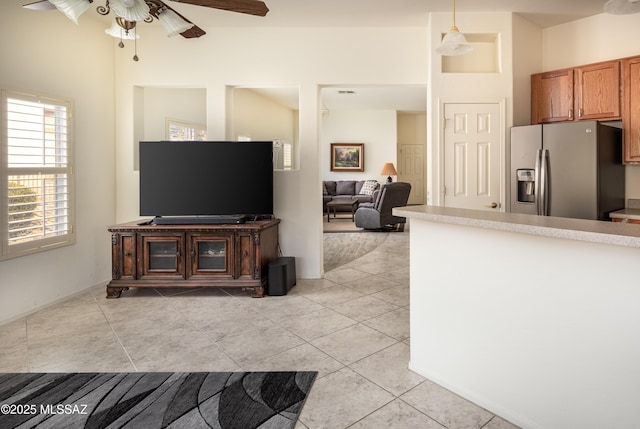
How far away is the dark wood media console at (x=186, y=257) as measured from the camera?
367 centimetres

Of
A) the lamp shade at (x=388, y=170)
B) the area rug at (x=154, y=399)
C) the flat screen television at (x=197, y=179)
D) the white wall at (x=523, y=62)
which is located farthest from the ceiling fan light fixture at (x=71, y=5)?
the lamp shade at (x=388, y=170)

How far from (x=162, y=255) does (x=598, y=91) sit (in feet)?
15.3

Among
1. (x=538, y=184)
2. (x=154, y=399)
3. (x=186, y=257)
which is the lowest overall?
(x=154, y=399)

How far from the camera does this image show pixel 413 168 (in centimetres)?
1070

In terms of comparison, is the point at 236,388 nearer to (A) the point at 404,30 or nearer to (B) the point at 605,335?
(B) the point at 605,335

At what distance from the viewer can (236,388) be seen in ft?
6.79

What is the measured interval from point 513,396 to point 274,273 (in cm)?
245

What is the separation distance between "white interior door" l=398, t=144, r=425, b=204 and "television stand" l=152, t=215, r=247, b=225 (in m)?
7.60

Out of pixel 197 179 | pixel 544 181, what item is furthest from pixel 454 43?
pixel 197 179

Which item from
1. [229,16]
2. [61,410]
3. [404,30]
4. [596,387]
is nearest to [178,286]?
[61,410]

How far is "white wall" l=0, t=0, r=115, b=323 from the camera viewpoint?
3.14 m

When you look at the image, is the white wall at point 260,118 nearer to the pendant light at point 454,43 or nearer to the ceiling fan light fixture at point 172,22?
the ceiling fan light fixture at point 172,22

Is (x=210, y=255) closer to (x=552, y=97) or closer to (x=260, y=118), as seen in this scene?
(x=552, y=97)

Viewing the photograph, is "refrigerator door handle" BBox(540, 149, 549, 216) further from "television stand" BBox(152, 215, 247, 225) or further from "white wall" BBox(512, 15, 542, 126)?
"television stand" BBox(152, 215, 247, 225)
